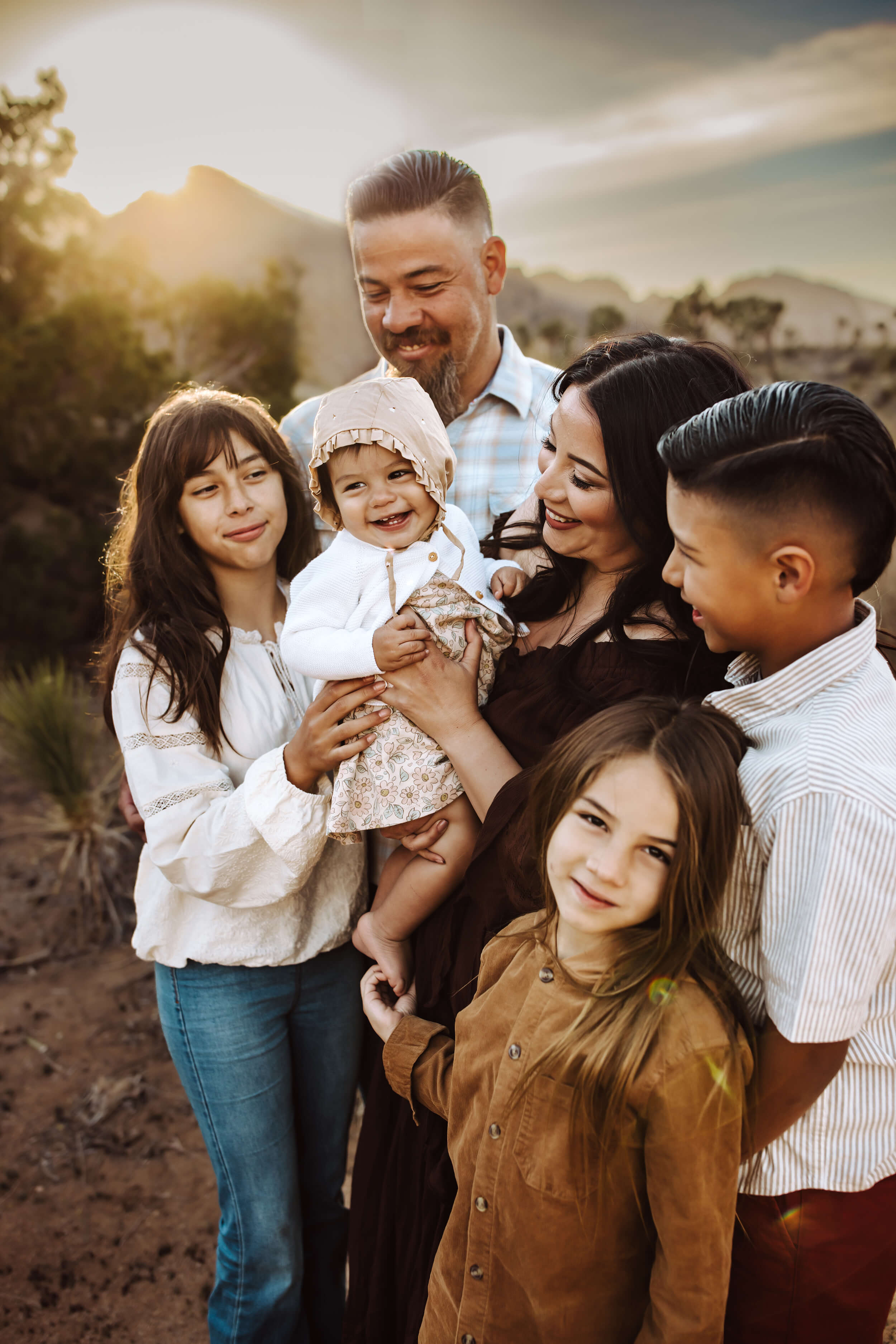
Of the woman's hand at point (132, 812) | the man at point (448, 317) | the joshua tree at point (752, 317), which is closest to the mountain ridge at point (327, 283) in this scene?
the joshua tree at point (752, 317)

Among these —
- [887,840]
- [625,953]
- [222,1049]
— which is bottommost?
[222,1049]

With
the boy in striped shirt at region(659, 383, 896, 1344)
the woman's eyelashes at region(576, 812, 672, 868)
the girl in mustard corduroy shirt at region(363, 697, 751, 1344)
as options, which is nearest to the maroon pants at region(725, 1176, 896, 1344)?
the boy in striped shirt at region(659, 383, 896, 1344)

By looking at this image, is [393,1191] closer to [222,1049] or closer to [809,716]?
[222,1049]

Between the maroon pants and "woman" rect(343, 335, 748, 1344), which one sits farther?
"woman" rect(343, 335, 748, 1344)

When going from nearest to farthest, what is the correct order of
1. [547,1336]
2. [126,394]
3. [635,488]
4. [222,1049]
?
[547,1336] < [635,488] < [222,1049] < [126,394]

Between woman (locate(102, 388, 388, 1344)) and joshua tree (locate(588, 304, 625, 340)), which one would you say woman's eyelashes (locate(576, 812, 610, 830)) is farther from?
joshua tree (locate(588, 304, 625, 340))

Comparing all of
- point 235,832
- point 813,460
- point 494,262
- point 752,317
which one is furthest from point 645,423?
point 752,317

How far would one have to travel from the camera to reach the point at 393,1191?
1.82 m

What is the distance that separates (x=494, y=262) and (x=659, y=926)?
2280 mm

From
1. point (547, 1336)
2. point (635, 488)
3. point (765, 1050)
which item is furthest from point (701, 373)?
point (547, 1336)

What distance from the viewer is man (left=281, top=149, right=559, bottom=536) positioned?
2.50 m

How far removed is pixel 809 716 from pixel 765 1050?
459mm

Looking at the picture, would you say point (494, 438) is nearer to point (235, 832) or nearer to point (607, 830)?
point (235, 832)

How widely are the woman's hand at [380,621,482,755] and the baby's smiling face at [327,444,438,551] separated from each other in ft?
0.90
